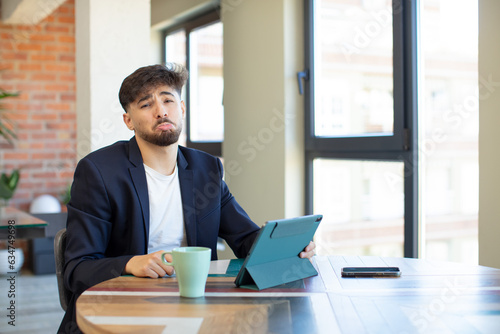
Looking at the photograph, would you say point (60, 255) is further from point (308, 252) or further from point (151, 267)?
point (308, 252)

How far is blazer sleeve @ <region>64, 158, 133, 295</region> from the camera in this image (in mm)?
1547

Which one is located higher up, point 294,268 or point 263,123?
point 263,123

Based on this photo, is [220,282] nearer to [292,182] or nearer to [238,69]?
[292,182]

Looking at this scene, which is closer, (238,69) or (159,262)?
(159,262)

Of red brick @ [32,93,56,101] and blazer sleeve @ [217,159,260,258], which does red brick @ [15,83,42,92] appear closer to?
red brick @ [32,93,56,101]

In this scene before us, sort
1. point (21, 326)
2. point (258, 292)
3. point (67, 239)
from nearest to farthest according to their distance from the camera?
point (258, 292) < point (67, 239) < point (21, 326)

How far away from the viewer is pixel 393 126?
2.99m

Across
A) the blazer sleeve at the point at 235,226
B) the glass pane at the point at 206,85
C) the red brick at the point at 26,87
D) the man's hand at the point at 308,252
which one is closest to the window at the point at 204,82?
the glass pane at the point at 206,85

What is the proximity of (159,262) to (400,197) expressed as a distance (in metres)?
1.85

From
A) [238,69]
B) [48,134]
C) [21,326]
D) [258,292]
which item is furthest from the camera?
[48,134]

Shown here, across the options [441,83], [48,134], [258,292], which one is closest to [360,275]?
[258,292]

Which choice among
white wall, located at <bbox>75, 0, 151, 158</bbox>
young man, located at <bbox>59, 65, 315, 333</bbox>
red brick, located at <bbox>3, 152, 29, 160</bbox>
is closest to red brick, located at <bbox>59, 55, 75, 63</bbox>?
red brick, located at <bbox>3, 152, 29, 160</bbox>

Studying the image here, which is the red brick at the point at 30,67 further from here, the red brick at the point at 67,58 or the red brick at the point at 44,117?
the red brick at the point at 44,117

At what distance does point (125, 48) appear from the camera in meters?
3.34
